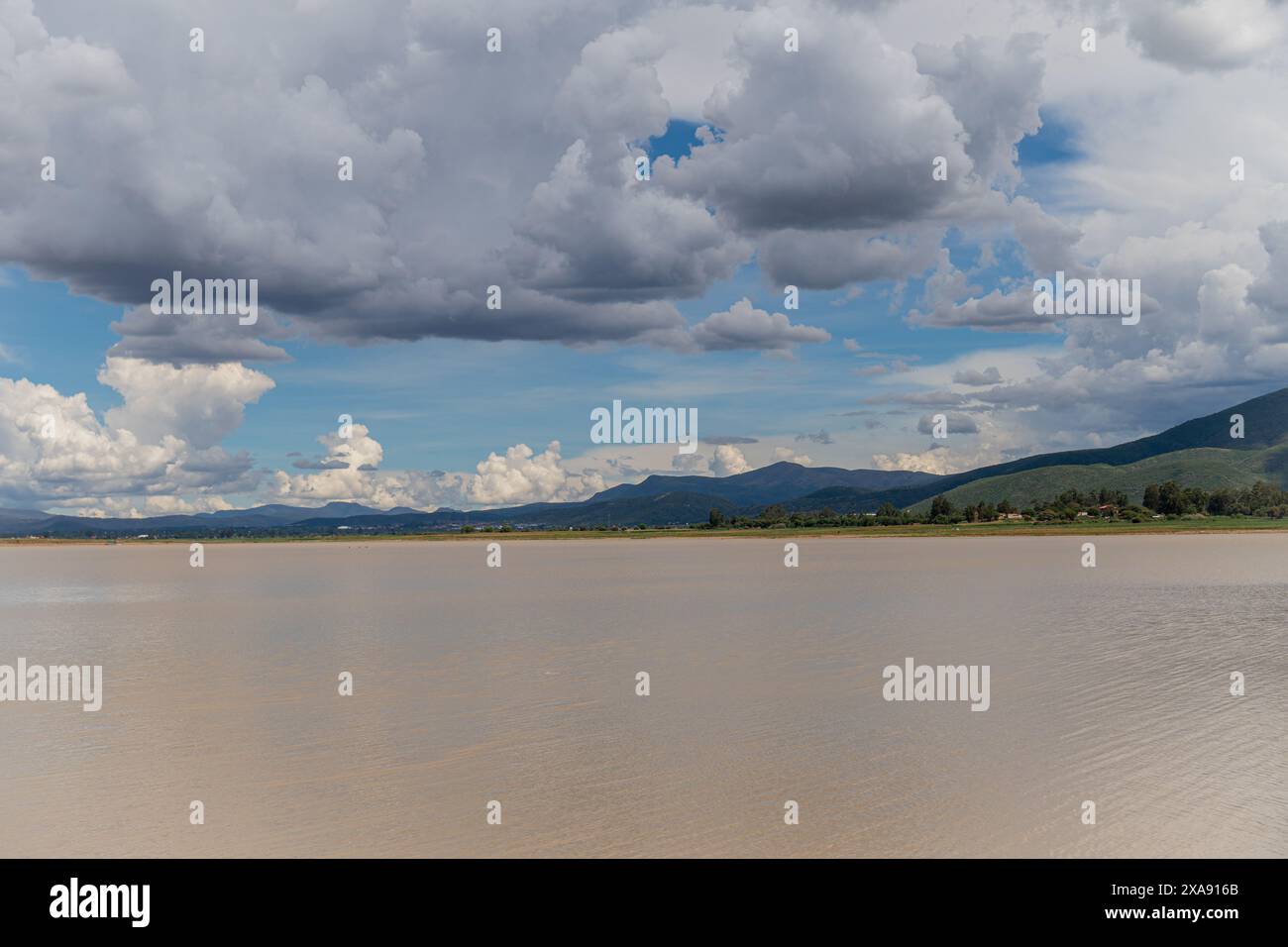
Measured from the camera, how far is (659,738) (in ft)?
73.0

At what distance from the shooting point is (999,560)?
9975cm

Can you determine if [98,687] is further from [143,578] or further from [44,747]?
[143,578]

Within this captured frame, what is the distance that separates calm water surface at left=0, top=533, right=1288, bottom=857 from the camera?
1588 centimetres

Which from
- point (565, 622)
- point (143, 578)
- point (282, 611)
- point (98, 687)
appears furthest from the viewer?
point (143, 578)

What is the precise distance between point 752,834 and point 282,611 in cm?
4506

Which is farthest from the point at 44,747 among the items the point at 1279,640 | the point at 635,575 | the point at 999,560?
the point at 999,560

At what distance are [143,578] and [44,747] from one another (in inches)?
3225

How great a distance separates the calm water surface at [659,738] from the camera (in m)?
15.9
